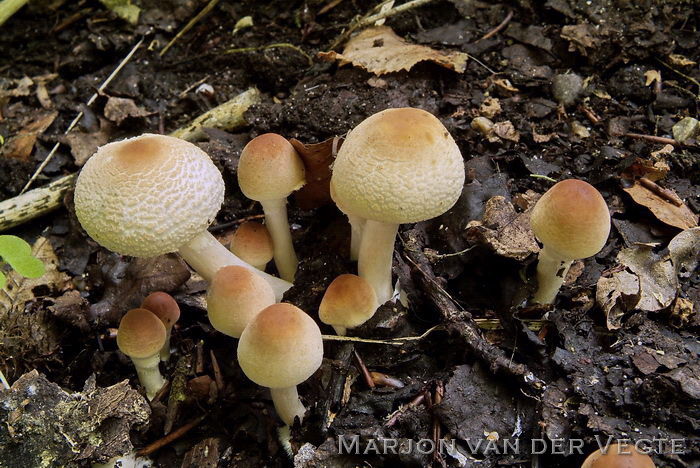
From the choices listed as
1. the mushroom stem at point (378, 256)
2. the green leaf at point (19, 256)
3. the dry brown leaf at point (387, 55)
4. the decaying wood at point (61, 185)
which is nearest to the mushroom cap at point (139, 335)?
the green leaf at point (19, 256)

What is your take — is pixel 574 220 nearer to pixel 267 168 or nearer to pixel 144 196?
pixel 267 168

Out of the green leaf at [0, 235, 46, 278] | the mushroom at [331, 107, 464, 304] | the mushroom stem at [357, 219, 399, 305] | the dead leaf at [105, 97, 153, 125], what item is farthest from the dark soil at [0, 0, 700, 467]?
the mushroom at [331, 107, 464, 304]

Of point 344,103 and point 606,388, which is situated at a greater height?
point 344,103

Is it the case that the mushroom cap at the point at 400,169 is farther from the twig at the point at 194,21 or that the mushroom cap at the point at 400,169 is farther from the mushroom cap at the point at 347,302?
the twig at the point at 194,21

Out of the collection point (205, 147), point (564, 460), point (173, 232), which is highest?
point (173, 232)

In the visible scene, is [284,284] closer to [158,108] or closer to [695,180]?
[158,108]

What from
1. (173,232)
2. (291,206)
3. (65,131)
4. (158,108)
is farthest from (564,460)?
(65,131)

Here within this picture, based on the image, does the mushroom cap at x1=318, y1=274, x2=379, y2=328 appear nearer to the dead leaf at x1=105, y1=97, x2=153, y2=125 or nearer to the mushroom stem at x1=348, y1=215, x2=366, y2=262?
the mushroom stem at x1=348, y1=215, x2=366, y2=262
